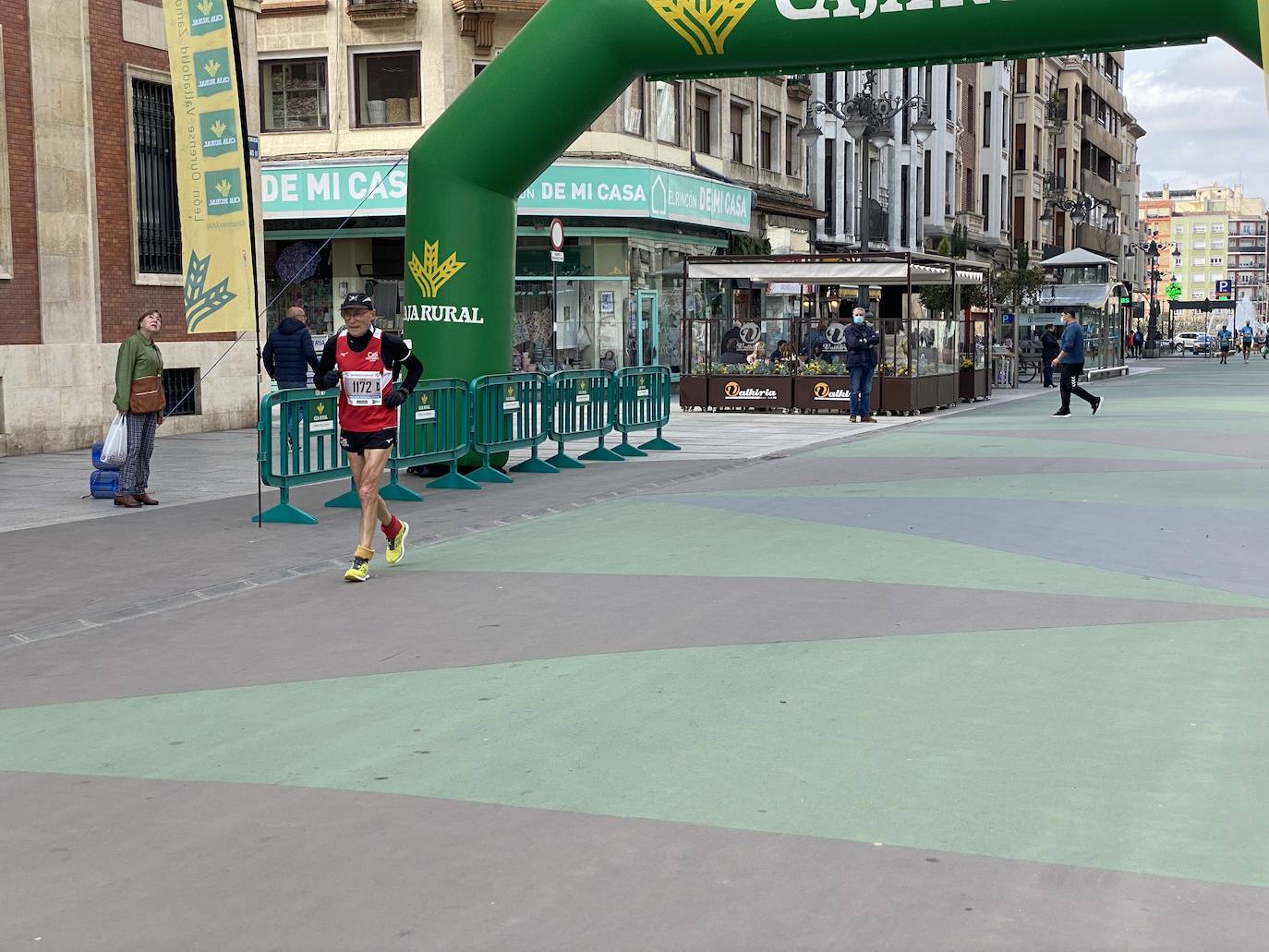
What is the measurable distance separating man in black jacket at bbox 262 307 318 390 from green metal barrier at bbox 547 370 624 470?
3.84 metres

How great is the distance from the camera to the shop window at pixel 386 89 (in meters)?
33.6

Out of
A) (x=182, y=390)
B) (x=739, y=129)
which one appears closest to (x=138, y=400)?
(x=182, y=390)

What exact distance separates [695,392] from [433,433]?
14695mm

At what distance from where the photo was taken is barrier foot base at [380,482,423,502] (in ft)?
46.9

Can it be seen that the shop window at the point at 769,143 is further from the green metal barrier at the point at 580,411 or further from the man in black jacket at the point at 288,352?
the green metal barrier at the point at 580,411

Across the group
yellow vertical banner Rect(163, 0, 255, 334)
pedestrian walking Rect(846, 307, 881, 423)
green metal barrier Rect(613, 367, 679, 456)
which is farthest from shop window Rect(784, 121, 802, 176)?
yellow vertical banner Rect(163, 0, 255, 334)

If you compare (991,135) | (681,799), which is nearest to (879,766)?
(681,799)

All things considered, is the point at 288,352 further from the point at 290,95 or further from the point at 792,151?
the point at 792,151

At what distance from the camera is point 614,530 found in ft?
40.2

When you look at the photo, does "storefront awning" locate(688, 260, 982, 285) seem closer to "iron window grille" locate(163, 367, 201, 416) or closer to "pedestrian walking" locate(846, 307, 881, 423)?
"pedestrian walking" locate(846, 307, 881, 423)

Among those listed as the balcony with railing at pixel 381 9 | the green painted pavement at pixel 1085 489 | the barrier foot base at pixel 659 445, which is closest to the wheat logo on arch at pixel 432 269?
the green painted pavement at pixel 1085 489

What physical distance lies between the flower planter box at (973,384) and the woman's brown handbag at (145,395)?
22169 millimetres

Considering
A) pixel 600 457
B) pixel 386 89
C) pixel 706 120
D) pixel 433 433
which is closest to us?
pixel 433 433

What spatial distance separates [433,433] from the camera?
49.0 ft
